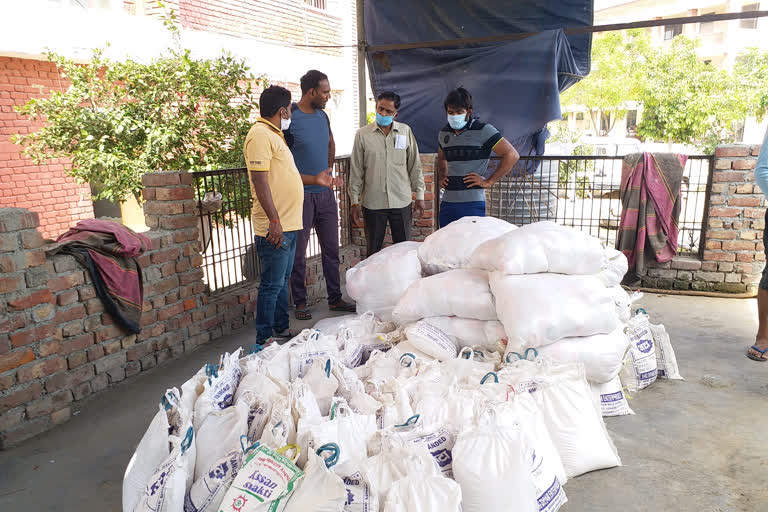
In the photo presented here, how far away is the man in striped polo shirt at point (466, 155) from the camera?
360cm

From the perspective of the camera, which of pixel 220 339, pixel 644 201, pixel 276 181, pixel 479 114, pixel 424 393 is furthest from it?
pixel 479 114

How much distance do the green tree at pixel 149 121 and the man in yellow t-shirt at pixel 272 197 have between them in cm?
159

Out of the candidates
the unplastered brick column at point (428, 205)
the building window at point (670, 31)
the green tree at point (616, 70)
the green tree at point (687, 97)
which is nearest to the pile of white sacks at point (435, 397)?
the unplastered brick column at point (428, 205)

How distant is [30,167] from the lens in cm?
659

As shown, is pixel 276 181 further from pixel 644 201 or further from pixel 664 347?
pixel 644 201

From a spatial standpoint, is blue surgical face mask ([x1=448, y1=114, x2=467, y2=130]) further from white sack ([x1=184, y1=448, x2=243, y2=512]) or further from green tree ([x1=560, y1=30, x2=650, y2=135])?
green tree ([x1=560, y1=30, x2=650, y2=135])

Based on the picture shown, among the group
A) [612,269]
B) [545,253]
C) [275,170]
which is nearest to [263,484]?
[545,253]

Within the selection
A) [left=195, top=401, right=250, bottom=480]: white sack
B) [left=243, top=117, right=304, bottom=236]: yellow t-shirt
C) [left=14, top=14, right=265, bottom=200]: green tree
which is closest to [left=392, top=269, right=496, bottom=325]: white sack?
[left=243, top=117, right=304, bottom=236]: yellow t-shirt

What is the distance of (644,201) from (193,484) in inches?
157

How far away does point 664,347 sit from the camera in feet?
9.36

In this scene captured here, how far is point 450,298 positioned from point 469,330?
0.19 metres

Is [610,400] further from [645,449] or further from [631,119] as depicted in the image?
[631,119]

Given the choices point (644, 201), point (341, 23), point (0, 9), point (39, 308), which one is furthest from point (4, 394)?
point (341, 23)

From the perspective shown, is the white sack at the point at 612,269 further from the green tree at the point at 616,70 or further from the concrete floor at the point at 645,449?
the green tree at the point at 616,70
